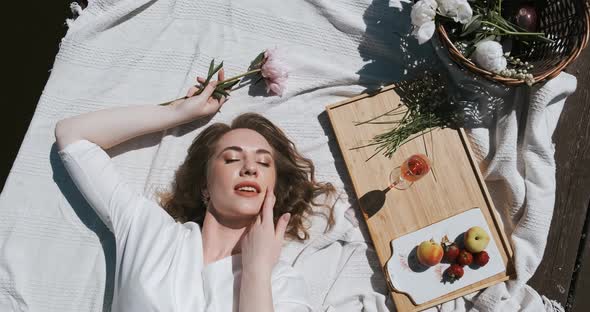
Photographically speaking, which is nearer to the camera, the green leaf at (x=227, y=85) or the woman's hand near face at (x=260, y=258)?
the woman's hand near face at (x=260, y=258)

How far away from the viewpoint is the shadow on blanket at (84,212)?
240 centimetres

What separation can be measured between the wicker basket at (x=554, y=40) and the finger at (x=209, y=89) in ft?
3.15

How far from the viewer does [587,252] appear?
2.56 metres

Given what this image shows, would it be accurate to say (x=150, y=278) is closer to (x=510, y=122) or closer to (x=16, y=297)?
(x=16, y=297)

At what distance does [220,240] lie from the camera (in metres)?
2.22

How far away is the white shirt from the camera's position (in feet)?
6.74

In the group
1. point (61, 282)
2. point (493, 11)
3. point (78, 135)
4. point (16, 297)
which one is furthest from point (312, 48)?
point (16, 297)

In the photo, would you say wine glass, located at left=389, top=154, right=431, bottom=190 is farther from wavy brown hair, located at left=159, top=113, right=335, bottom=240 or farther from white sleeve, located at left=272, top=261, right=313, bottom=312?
white sleeve, located at left=272, top=261, right=313, bottom=312

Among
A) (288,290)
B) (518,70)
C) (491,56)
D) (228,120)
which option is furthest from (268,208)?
(518,70)

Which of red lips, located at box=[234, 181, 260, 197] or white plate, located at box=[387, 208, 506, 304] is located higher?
red lips, located at box=[234, 181, 260, 197]

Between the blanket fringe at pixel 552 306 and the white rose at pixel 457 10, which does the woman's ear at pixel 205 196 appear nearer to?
the white rose at pixel 457 10

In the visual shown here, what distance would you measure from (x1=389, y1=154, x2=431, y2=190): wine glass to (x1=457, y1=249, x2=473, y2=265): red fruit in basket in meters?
0.36

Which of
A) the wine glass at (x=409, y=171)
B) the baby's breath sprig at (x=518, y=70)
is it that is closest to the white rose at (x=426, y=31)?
the baby's breath sprig at (x=518, y=70)

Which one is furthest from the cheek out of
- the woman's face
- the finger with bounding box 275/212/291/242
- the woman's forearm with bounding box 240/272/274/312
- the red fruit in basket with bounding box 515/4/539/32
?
the red fruit in basket with bounding box 515/4/539/32
